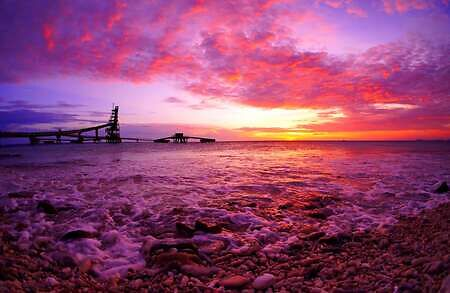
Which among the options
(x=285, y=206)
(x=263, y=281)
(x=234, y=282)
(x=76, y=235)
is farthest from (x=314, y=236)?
(x=76, y=235)

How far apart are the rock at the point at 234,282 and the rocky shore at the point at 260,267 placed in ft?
0.04

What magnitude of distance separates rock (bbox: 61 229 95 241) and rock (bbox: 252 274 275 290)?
3.21 m

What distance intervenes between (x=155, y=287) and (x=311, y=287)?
1.87m

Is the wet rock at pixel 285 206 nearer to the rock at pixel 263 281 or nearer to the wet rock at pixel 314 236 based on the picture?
the wet rock at pixel 314 236

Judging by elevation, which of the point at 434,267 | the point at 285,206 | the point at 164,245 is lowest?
the point at 285,206

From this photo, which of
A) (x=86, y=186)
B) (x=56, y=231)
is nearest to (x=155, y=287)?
(x=56, y=231)

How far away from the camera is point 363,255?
3877mm

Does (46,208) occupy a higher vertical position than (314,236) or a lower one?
higher

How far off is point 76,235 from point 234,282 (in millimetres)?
3145

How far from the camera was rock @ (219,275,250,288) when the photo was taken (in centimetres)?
308

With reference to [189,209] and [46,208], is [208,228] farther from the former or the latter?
[46,208]

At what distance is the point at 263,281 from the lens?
3.12 metres

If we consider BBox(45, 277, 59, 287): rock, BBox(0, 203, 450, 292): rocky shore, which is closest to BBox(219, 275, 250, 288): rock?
BBox(0, 203, 450, 292): rocky shore

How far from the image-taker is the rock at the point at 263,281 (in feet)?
10.0
